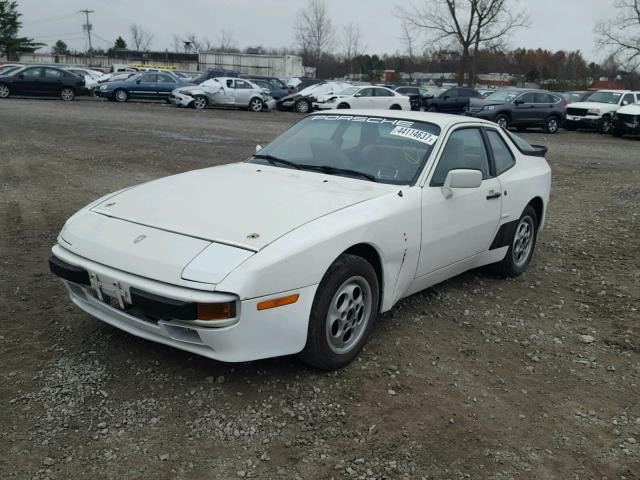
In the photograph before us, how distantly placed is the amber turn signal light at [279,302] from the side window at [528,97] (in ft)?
63.9

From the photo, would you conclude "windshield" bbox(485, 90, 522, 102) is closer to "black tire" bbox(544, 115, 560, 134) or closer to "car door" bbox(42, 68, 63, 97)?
"black tire" bbox(544, 115, 560, 134)

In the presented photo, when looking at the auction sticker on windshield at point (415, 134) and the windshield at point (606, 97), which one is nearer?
the auction sticker on windshield at point (415, 134)

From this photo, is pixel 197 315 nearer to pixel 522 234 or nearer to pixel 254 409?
pixel 254 409

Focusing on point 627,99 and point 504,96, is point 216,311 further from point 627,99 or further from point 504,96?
point 627,99

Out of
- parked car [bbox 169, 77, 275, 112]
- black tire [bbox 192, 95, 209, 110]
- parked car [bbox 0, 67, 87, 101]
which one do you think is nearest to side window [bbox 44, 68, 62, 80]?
parked car [bbox 0, 67, 87, 101]

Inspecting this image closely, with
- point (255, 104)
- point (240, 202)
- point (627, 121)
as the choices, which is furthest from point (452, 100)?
point (240, 202)

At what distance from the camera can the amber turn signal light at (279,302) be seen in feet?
9.52

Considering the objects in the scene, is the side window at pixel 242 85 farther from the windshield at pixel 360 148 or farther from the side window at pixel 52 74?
the windshield at pixel 360 148

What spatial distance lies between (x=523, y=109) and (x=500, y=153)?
54.9ft

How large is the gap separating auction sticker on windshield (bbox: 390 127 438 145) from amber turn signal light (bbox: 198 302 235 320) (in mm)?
2094

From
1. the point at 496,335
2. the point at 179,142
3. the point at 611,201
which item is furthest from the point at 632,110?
the point at 496,335

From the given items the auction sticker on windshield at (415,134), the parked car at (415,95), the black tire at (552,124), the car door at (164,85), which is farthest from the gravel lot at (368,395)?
the parked car at (415,95)

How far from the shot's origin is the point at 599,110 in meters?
21.8

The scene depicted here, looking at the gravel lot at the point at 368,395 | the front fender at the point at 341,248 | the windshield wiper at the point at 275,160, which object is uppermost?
the windshield wiper at the point at 275,160
